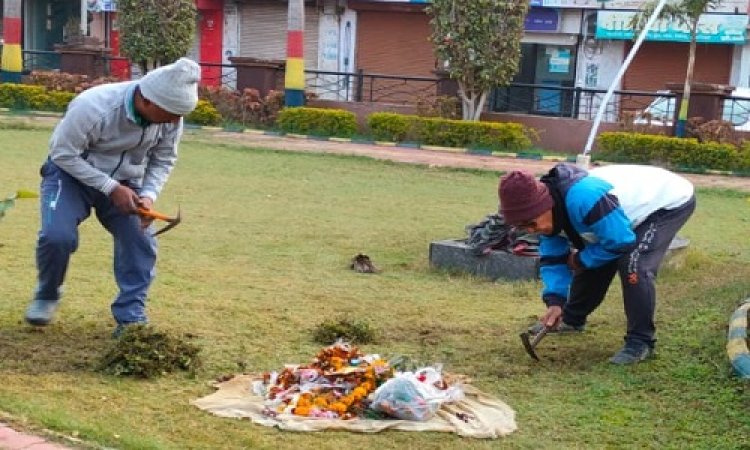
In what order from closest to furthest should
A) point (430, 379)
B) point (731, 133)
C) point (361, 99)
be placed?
point (430, 379) → point (731, 133) → point (361, 99)

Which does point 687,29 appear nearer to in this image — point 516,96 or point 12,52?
point 516,96

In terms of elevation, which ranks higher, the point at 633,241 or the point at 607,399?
the point at 633,241

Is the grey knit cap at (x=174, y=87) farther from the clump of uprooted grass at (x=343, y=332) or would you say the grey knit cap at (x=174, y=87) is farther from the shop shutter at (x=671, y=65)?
the shop shutter at (x=671, y=65)

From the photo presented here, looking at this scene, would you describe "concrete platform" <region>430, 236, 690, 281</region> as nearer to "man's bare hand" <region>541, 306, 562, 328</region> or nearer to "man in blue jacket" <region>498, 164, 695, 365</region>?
"man in blue jacket" <region>498, 164, 695, 365</region>

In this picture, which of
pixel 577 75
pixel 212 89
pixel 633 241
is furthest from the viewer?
pixel 577 75

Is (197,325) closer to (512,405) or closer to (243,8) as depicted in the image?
(512,405)

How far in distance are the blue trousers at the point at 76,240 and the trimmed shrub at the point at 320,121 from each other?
1526 centimetres

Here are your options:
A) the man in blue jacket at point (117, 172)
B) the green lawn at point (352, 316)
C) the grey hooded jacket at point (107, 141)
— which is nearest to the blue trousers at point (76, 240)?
the man in blue jacket at point (117, 172)

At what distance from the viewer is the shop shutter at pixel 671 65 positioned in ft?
78.0

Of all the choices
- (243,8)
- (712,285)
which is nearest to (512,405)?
(712,285)

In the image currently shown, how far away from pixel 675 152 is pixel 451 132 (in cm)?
396

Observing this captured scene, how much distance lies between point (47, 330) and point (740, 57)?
20.8 meters

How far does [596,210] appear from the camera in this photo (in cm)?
495

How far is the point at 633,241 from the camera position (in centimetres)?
511
